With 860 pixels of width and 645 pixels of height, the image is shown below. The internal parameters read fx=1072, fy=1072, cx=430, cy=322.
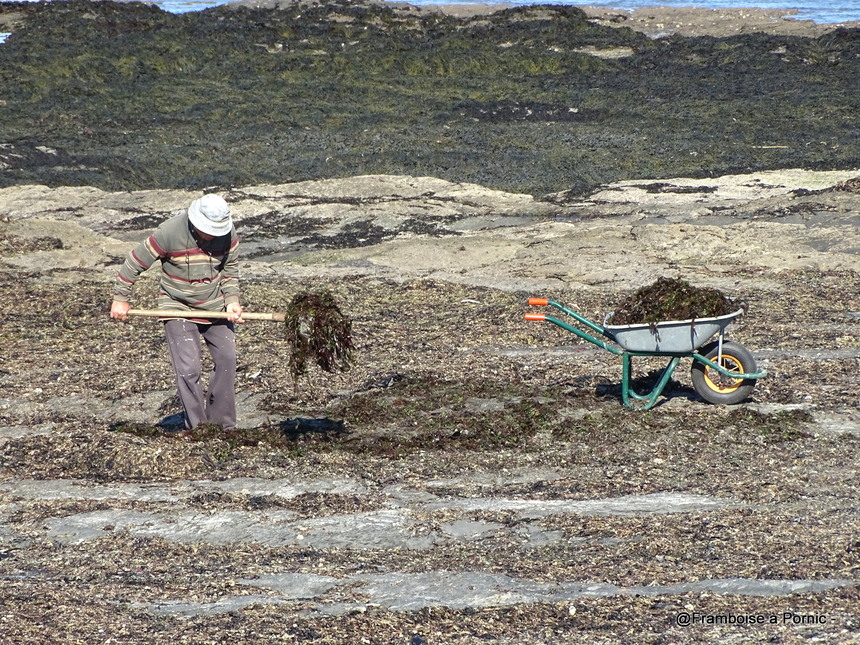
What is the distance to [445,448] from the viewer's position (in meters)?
7.56

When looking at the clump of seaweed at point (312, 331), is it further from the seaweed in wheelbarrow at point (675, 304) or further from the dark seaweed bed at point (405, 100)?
the dark seaweed bed at point (405, 100)

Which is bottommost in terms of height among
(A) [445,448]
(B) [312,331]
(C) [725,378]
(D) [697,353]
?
(A) [445,448]

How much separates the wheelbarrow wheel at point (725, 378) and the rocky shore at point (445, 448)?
19cm

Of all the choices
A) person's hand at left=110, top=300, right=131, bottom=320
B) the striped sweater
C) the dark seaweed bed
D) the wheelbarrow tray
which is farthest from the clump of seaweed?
the dark seaweed bed

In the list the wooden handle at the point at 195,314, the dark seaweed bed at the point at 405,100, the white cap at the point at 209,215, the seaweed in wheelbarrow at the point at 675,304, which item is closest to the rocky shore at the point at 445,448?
the seaweed in wheelbarrow at the point at 675,304

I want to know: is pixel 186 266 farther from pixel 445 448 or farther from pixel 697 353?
pixel 697 353

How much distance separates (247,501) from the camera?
672cm

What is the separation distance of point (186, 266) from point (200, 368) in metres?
0.72

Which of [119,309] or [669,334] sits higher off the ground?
[119,309]

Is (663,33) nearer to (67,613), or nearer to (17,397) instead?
(17,397)

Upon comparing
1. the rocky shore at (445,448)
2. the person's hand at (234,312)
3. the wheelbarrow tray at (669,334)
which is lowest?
the rocky shore at (445,448)

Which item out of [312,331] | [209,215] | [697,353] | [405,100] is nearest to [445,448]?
[312,331]

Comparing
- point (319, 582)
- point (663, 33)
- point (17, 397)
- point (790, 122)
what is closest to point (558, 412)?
point (319, 582)

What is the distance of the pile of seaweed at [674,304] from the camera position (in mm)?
7613
